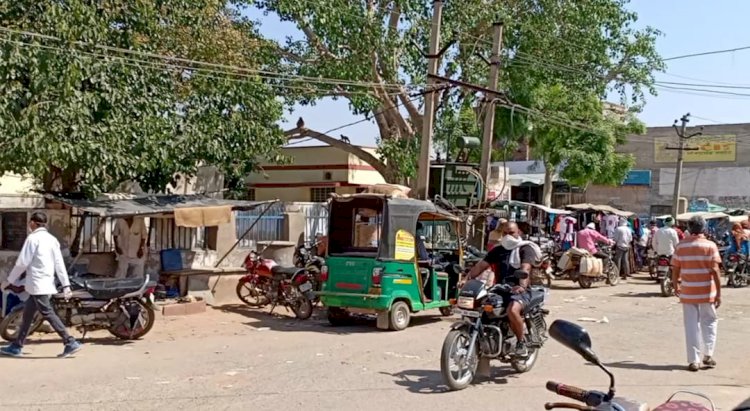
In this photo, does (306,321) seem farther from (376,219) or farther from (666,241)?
(666,241)

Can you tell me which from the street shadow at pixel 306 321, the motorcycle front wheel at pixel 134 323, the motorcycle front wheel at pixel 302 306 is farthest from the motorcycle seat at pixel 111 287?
the motorcycle front wheel at pixel 302 306

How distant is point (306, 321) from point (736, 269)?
1296 centimetres

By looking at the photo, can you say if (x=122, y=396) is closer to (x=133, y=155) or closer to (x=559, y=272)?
(x=133, y=155)

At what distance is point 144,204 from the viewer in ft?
43.9

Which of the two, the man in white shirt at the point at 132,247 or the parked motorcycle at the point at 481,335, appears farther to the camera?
the man in white shirt at the point at 132,247

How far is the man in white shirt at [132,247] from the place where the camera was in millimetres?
14102

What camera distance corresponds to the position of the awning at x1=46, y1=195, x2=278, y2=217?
39.8 feet

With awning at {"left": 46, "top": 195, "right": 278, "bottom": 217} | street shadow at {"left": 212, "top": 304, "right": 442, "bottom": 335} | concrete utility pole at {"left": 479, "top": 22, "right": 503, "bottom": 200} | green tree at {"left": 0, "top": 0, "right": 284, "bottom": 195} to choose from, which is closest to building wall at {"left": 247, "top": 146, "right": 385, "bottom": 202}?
concrete utility pole at {"left": 479, "top": 22, "right": 503, "bottom": 200}

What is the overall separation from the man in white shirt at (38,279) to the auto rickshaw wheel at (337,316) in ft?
14.2

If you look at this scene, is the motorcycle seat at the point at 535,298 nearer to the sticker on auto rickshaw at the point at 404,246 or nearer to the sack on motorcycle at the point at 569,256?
the sticker on auto rickshaw at the point at 404,246

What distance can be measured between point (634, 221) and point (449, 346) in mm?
22203

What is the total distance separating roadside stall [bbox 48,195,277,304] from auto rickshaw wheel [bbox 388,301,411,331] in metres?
3.56

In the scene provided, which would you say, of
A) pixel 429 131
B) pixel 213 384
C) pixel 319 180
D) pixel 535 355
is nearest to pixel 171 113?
pixel 429 131

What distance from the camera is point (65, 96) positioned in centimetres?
1213
